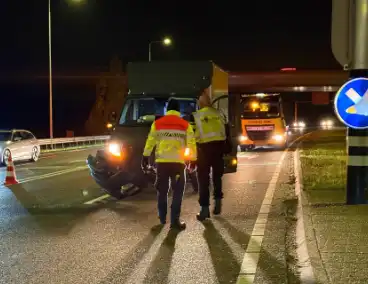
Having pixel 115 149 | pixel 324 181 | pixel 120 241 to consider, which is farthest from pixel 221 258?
pixel 324 181

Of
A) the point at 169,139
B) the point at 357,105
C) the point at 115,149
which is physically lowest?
the point at 115,149

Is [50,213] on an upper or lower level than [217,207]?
lower

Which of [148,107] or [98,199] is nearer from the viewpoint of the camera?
[98,199]

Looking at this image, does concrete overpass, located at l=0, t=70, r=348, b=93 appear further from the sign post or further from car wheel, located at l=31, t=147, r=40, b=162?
the sign post

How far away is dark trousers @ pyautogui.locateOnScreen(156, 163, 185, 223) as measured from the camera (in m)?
8.53

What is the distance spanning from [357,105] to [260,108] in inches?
821

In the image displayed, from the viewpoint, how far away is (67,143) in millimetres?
38250

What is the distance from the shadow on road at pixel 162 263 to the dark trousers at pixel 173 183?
69 cm

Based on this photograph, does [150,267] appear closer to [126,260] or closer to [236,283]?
[126,260]

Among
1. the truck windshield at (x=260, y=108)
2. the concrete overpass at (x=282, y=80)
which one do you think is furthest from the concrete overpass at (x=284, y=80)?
the truck windshield at (x=260, y=108)

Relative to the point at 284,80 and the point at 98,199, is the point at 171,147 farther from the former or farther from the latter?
the point at 284,80

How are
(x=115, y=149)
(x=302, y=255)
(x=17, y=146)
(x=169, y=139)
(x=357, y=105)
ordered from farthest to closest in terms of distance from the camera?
(x=17, y=146)
(x=115, y=149)
(x=357, y=105)
(x=169, y=139)
(x=302, y=255)

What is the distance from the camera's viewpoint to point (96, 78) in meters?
60.3

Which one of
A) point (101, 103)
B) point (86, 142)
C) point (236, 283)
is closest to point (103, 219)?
point (236, 283)
